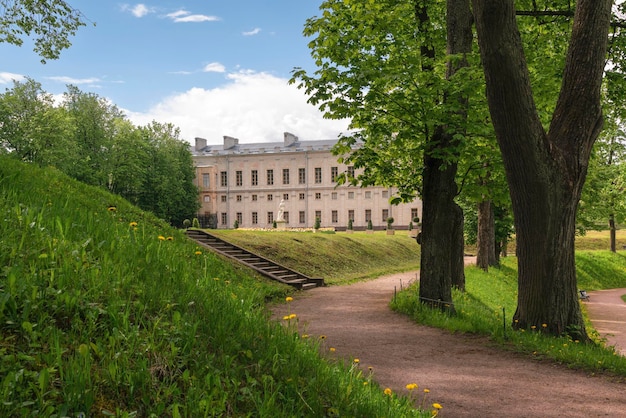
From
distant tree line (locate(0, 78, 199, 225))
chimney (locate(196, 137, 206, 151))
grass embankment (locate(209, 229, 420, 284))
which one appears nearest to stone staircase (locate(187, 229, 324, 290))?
grass embankment (locate(209, 229, 420, 284))

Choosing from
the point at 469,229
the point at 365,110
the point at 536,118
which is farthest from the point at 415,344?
the point at 469,229

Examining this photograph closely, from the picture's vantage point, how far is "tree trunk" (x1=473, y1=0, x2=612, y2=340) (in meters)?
7.20

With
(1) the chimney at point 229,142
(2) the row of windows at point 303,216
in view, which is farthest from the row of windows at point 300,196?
(1) the chimney at point 229,142

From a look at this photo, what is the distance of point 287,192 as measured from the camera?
74.8 meters

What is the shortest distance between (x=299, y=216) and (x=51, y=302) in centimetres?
7266

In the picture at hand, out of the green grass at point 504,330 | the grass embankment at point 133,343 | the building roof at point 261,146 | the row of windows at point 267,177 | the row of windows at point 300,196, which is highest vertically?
the building roof at point 261,146

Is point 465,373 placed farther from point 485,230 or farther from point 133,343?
point 485,230

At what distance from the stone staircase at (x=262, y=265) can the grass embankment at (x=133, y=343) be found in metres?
11.8

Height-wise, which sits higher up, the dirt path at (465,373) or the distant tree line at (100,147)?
the distant tree line at (100,147)

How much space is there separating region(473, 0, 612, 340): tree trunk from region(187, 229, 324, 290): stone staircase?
8.76 meters

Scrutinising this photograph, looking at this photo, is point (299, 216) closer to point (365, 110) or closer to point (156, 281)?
point (365, 110)

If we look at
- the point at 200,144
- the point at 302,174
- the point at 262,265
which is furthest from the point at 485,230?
the point at 200,144

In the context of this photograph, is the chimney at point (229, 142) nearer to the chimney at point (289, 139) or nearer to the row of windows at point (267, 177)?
the row of windows at point (267, 177)

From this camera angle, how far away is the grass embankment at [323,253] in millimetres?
20219
